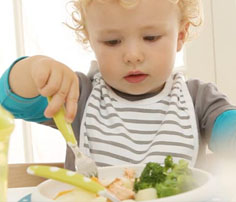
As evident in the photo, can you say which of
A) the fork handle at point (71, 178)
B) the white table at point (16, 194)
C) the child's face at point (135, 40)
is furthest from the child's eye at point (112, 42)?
the fork handle at point (71, 178)

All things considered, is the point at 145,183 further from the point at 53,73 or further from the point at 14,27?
the point at 14,27

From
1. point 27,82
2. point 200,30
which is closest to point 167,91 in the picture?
point 27,82

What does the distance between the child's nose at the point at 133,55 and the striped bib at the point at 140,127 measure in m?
0.18

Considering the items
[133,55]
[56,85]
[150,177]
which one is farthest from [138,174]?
[133,55]

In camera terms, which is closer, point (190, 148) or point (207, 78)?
point (190, 148)

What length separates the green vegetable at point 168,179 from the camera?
467 millimetres

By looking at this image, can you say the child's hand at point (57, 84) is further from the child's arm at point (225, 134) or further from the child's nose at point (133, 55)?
the child's arm at point (225, 134)

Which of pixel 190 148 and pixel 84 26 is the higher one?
pixel 84 26

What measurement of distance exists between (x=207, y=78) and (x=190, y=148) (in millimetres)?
892

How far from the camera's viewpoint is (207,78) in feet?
6.00

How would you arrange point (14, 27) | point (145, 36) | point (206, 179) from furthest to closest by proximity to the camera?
point (14, 27) < point (145, 36) < point (206, 179)

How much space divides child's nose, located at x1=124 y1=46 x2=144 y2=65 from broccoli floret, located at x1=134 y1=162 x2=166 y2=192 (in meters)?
0.41

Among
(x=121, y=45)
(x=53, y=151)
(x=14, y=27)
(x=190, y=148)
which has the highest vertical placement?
(x=14, y=27)

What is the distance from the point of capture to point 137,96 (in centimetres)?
108
